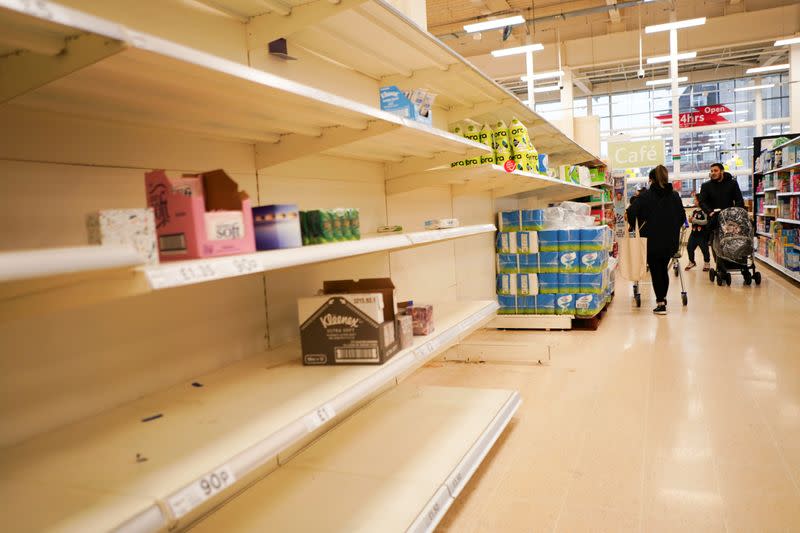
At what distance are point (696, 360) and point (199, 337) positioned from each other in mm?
3781

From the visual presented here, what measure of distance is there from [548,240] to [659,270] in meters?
1.75

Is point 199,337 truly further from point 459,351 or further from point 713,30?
point 713,30

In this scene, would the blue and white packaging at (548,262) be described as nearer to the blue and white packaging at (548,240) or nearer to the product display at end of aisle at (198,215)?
the blue and white packaging at (548,240)

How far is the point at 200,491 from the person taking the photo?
1.22 meters

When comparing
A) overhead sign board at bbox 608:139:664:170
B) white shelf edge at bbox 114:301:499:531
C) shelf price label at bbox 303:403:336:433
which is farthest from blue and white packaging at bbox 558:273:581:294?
overhead sign board at bbox 608:139:664:170

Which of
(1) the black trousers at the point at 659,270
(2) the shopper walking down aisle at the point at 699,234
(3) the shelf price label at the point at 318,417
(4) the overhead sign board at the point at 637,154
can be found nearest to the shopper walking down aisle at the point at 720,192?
(2) the shopper walking down aisle at the point at 699,234

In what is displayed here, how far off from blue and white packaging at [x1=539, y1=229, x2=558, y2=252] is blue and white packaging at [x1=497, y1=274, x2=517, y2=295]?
0.39 meters

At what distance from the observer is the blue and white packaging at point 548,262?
5.64 m

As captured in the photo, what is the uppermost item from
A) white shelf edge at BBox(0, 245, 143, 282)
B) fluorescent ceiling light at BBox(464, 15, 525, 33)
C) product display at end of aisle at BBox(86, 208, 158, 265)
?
fluorescent ceiling light at BBox(464, 15, 525, 33)

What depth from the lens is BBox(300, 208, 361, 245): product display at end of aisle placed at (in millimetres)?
1858

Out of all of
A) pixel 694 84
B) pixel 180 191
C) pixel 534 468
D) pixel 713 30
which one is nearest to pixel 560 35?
pixel 713 30

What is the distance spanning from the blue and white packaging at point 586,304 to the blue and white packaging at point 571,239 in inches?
18.0

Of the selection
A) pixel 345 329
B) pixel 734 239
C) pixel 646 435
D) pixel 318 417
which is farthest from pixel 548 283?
pixel 318 417

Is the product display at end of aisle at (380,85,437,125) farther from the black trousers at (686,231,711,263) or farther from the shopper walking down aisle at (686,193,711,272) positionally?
the black trousers at (686,231,711,263)
